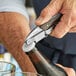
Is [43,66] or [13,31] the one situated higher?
[13,31]

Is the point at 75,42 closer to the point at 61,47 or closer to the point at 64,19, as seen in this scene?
the point at 61,47

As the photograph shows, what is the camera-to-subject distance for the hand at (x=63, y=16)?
56cm

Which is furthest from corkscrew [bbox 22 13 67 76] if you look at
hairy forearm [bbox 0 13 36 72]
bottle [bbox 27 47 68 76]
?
hairy forearm [bbox 0 13 36 72]

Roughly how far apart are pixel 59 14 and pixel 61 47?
0.24m

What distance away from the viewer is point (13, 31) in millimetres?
980

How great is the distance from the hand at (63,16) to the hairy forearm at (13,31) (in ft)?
1.13

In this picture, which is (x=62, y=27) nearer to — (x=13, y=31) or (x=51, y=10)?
(x=51, y=10)

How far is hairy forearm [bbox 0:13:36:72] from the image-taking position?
0.93 m

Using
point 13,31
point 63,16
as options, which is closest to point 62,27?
point 63,16

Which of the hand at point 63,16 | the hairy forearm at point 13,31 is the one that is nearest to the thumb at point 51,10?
the hand at point 63,16

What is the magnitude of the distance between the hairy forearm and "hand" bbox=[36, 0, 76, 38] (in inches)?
13.6

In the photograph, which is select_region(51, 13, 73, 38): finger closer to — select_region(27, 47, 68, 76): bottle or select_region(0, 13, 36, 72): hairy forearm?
select_region(27, 47, 68, 76): bottle

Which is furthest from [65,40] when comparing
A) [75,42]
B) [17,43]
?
[17,43]

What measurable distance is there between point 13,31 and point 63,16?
42 centimetres
